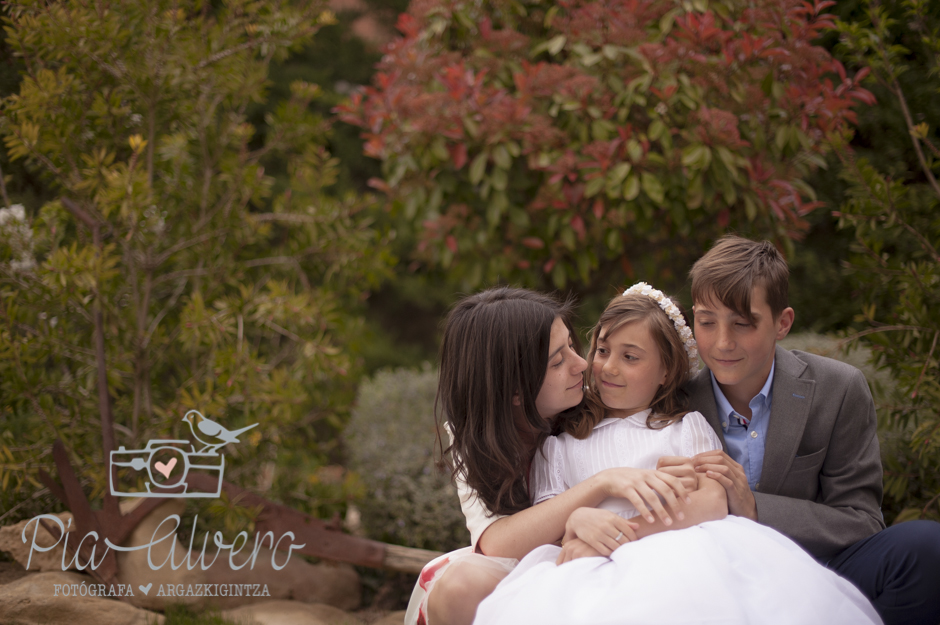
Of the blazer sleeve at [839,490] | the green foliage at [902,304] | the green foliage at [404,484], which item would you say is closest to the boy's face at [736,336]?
the blazer sleeve at [839,490]

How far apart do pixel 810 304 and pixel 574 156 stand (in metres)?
2.71

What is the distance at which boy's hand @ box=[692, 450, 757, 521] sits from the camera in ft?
6.11

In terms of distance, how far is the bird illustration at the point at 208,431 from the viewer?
2781 mm

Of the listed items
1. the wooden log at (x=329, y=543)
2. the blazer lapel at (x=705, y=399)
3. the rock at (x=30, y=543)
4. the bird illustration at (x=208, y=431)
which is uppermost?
the blazer lapel at (x=705, y=399)

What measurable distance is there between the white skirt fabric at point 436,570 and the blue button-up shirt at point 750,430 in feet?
2.74

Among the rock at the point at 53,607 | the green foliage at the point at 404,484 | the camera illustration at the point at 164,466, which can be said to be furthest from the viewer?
the green foliage at the point at 404,484

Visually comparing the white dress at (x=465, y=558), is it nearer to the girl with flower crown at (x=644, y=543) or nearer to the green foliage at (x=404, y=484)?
the girl with flower crown at (x=644, y=543)

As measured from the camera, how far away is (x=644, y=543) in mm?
1697

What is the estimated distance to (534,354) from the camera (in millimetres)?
2057

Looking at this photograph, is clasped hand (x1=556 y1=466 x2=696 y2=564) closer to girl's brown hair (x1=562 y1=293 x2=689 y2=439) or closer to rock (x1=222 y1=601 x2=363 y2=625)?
girl's brown hair (x1=562 y1=293 x2=689 y2=439)

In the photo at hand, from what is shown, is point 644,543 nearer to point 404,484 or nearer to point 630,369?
point 630,369

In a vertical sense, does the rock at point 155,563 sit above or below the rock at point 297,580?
above

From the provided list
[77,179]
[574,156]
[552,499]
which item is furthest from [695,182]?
[77,179]

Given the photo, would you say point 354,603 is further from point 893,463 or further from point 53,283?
point 893,463
